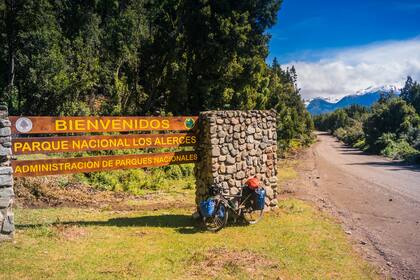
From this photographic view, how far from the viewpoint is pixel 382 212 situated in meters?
13.0

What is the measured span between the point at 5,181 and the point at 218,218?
514 cm

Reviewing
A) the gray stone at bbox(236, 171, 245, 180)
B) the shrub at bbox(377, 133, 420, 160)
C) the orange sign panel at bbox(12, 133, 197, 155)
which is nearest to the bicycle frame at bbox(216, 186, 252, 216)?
the gray stone at bbox(236, 171, 245, 180)

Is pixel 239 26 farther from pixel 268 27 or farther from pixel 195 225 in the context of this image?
pixel 195 225

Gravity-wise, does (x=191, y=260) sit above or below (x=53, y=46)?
below

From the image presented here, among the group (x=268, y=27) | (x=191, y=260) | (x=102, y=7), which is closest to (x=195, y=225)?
(x=191, y=260)

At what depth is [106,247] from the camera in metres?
8.27

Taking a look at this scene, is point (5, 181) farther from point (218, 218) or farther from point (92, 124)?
point (218, 218)

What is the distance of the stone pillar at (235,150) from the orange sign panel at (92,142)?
0.83 m

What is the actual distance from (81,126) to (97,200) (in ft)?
16.9

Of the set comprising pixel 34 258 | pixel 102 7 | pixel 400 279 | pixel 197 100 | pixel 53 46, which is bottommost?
pixel 400 279

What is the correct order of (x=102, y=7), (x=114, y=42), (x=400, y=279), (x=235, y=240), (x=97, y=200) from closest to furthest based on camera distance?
(x=400, y=279) < (x=235, y=240) < (x=97, y=200) < (x=114, y=42) < (x=102, y=7)

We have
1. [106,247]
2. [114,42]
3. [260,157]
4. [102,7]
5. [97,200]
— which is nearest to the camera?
[106,247]

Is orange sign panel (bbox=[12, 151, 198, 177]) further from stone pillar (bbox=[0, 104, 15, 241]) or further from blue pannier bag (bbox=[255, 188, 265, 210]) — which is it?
blue pannier bag (bbox=[255, 188, 265, 210])

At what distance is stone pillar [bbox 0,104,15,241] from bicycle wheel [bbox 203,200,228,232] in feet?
15.0
